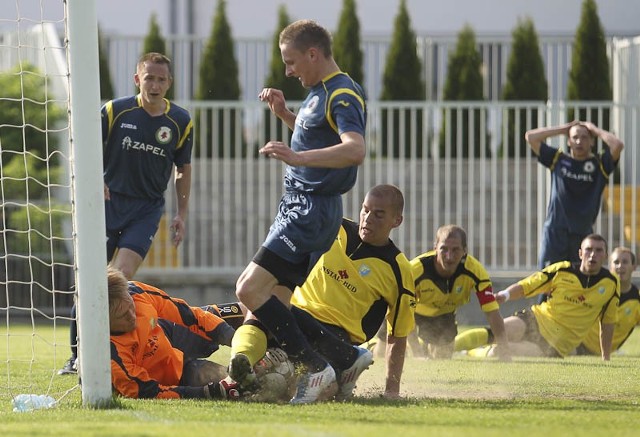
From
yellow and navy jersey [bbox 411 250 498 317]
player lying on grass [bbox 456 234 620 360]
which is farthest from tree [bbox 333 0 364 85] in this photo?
yellow and navy jersey [bbox 411 250 498 317]

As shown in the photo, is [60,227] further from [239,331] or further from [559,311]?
[239,331]

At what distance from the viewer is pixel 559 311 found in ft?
33.3

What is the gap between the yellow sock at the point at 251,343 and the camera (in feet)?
20.1

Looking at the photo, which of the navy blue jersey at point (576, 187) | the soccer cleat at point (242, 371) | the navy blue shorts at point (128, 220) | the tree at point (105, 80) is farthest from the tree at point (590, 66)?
the soccer cleat at point (242, 371)

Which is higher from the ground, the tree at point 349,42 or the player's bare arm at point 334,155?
the tree at point 349,42

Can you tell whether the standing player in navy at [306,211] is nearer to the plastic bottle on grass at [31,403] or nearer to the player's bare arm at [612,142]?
the plastic bottle on grass at [31,403]

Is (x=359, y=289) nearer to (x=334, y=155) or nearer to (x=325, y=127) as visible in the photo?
(x=325, y=127)

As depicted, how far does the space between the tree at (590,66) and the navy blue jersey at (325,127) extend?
12.1m

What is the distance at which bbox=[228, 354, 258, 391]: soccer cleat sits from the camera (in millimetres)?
5914

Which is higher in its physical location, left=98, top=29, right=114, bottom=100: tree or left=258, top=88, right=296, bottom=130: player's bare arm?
left=98, top=29, right=114, bottom=100: tree

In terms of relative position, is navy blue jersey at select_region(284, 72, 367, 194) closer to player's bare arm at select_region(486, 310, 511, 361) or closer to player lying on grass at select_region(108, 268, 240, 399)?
player lying on grass at select_region(108, 268, 240, 399)

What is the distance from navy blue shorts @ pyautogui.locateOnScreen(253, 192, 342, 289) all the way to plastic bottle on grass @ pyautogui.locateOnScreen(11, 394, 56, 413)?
4.00 ft

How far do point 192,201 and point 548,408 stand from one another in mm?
10396

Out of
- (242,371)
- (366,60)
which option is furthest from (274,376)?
(366,60)
